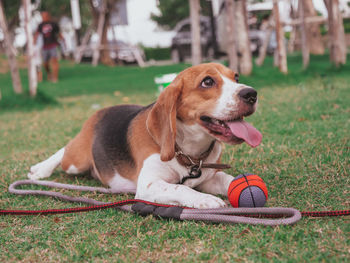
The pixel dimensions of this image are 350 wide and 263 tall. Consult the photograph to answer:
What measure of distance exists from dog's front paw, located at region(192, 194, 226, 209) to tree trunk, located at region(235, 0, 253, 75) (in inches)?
367

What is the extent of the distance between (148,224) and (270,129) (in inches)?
134

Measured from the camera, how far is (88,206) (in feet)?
11.3

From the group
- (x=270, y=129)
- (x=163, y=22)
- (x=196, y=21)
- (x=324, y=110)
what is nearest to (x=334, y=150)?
(x=270, y=129)

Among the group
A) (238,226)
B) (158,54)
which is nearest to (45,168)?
(238,226)

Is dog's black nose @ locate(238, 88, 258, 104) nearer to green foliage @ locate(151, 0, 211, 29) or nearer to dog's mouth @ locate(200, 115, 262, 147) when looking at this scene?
dog's mouth @ locate(200, 115, 262, 147)

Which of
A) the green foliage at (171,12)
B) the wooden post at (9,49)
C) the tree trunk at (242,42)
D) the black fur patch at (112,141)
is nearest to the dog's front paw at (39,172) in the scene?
the black fur patch at (112,141)

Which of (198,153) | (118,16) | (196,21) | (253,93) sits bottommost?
(198,153)

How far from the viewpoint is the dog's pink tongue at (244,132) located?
10.3 feet

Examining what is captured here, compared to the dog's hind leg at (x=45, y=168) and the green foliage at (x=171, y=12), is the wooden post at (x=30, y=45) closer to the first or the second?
the dog's hind leg at (x=45, y=168)

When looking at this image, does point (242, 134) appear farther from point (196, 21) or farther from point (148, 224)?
point (196, 21)

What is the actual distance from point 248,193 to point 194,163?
0.58 metres

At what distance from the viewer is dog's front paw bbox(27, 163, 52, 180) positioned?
4.58 meters

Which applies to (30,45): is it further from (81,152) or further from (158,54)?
(158,54)

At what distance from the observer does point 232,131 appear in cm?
316
